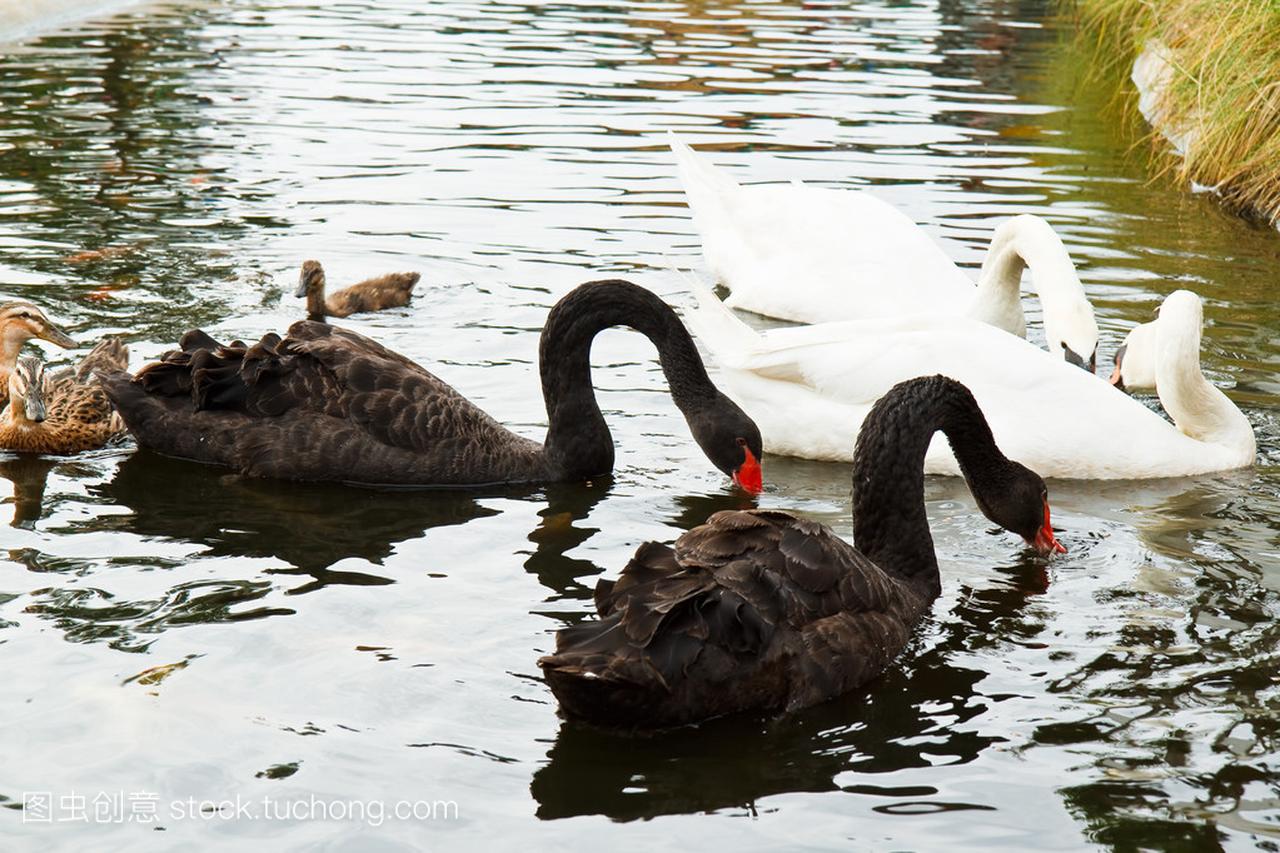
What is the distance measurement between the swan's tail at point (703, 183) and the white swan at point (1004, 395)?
2.74 m

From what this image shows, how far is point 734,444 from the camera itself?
22.1 feet

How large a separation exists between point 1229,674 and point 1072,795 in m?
1.03

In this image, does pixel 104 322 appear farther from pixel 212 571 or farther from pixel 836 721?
pixel 836 721

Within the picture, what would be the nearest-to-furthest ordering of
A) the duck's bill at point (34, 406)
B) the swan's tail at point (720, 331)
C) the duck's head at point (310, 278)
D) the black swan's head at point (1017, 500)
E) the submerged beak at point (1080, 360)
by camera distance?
the black swan's head at point (1017, 500) → the duck's bill at point (34, 406) → the swan's tail at point (720, 331) → the submerged beak at point (1080, 360) → the duck's head at point (310, 278)

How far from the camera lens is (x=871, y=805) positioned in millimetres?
4383

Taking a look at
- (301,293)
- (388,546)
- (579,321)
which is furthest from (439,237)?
(388,546)

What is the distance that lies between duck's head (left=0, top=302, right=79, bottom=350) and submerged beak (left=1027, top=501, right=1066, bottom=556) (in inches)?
187

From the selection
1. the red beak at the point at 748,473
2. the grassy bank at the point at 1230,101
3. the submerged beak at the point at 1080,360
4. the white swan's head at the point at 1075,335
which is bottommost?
the red beak at the point at 748,473

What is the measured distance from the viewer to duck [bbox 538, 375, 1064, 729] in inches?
181

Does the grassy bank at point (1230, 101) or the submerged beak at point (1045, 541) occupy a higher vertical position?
the grassy bank at point (1230, 101)

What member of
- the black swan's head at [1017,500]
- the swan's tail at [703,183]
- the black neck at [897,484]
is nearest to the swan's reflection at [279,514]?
the black neck at [897,484]

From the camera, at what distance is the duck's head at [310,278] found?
9133 mm

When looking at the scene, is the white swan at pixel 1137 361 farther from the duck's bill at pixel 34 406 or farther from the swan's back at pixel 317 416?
the duck's bill at pixel 34 406

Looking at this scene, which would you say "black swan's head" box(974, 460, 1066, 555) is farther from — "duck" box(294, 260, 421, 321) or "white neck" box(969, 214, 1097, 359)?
"duck" box(294, 260, 421, 321)
